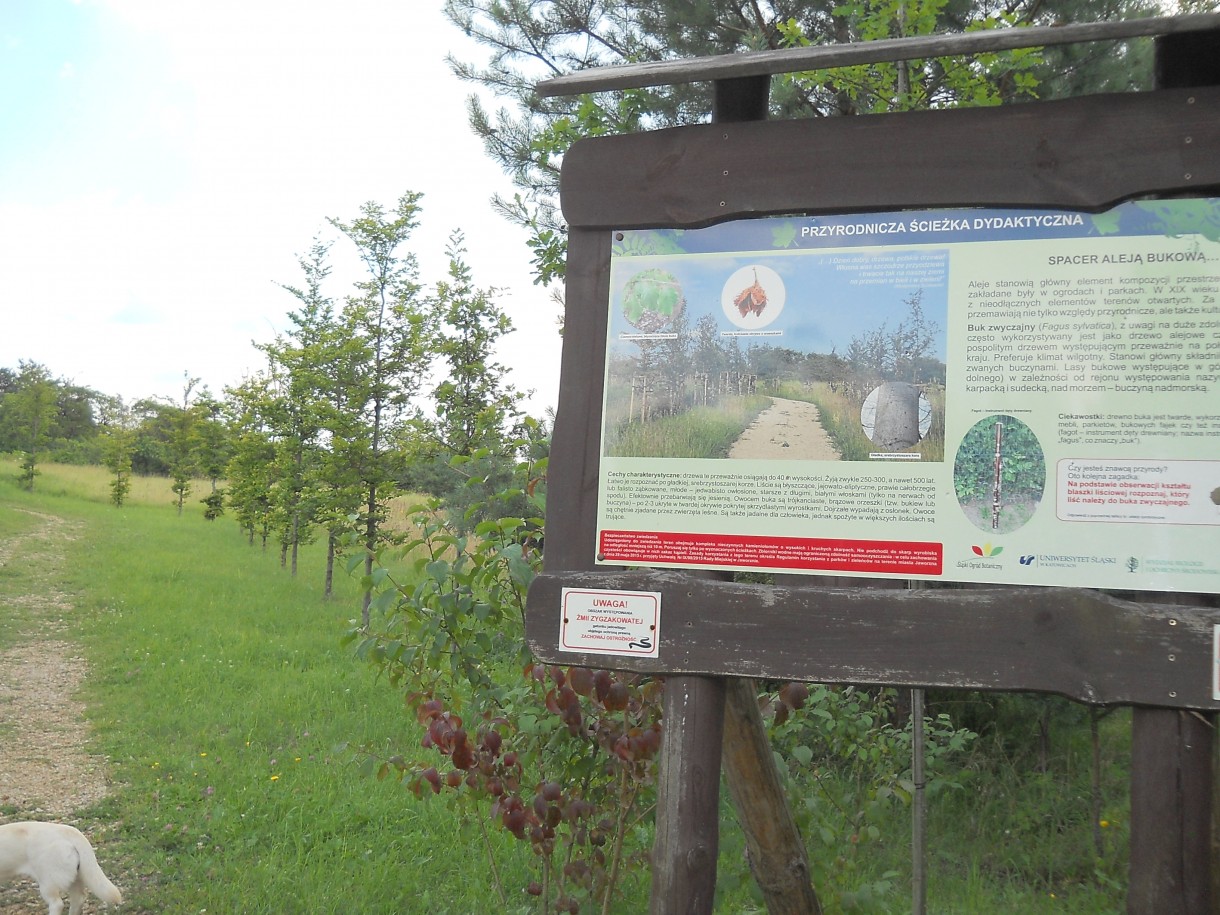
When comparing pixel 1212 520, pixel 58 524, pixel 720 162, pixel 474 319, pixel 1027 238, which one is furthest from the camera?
pixel 58 524

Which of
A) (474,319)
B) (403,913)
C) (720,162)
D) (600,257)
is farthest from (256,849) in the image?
(474,319)

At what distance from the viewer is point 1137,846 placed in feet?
6.61

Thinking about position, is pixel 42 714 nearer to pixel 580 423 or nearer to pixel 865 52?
pixel 580 423

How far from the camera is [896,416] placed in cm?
213

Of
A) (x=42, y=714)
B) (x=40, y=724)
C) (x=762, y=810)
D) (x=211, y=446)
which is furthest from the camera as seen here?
(x=211, y=446)

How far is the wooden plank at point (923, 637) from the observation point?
1953 millimetres

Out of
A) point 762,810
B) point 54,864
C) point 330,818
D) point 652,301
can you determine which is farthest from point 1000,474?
point 330,818

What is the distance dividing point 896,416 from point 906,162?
0.58 metres

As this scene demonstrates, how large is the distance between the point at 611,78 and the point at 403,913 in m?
3.28

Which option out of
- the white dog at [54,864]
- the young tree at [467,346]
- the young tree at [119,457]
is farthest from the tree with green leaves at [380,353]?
the young tree at [119,457]

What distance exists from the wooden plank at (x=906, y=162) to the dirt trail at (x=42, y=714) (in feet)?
15.4

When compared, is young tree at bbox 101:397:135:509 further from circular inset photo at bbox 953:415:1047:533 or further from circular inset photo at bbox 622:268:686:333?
circular inset photo at bbox 953:415:1047:533

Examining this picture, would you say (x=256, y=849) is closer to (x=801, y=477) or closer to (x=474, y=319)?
(x=801, y=477)

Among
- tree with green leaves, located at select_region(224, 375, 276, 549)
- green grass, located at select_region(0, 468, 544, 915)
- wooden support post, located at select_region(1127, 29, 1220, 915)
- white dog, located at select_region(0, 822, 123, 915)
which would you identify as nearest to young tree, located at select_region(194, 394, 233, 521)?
tree with green leaves, located at select_region(224, 375, 276, 549)
